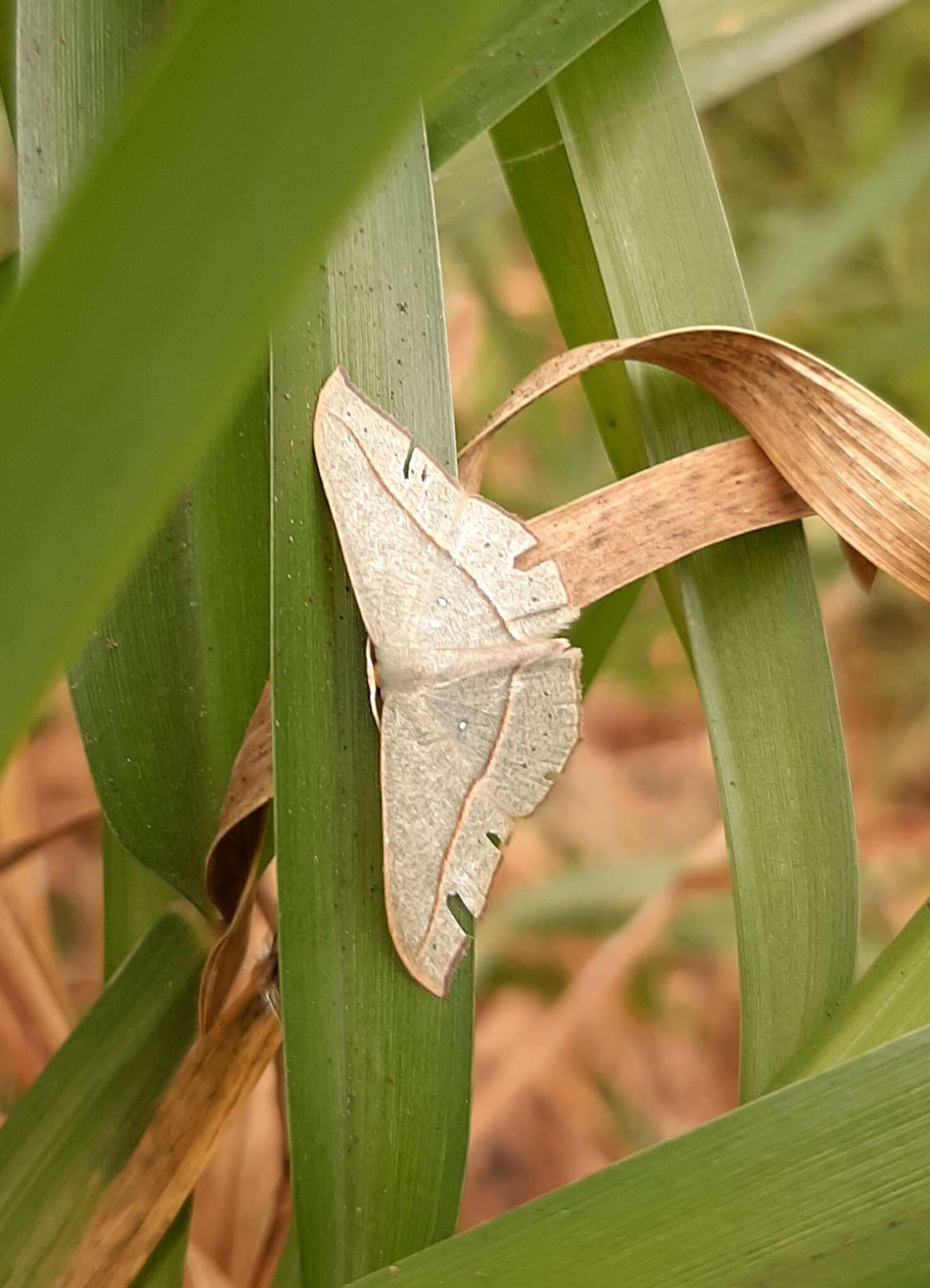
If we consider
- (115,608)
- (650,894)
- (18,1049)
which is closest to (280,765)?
(115,608)

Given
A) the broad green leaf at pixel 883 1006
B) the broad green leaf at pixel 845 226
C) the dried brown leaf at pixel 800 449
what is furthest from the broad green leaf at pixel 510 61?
the broad green leaf at pixel 845 226

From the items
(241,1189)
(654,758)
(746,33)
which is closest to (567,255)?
(746,33)

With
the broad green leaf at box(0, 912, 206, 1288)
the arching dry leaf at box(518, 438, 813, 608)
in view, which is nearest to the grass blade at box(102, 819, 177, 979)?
the broad green leaf at box(0, 912, 206, 1288)

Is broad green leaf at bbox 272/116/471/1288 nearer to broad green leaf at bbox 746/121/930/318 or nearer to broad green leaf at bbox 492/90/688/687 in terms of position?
broad green leaf at bbox 492/90/688/687

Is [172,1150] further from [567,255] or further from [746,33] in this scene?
[746,33]

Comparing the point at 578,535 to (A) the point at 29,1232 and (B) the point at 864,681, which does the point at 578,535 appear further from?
(B) the point at 864,681

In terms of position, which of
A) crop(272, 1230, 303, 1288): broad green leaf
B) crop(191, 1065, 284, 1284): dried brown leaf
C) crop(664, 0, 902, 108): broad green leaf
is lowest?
crop(191, 1065, 284, 1284): dried brown leaf
